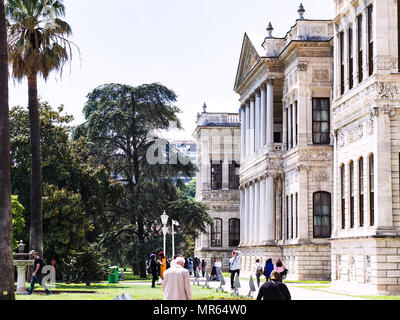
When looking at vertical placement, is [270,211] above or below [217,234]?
above

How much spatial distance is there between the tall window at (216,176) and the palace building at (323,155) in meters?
0.11

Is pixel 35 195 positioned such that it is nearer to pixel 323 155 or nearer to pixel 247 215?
pixel 323 155

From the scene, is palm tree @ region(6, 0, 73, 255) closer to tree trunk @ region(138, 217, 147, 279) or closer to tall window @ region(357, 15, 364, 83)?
tall window @ region(357, 15, 364, 83)

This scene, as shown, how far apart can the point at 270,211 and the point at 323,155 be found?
8.75m

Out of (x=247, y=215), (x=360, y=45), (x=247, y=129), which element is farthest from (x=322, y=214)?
(x=360, y=45)

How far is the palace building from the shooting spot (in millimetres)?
34281

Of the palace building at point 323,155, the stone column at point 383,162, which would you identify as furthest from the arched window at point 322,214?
the stone column at point 383,162

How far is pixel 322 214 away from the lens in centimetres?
5481

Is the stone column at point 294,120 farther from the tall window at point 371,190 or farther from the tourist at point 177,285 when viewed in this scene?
the tourist at point 177,285

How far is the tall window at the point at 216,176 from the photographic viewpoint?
303 feet

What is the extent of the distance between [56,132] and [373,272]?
73.3 feet

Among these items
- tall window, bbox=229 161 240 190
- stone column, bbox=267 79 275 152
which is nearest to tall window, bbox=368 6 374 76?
stone column, bbox=267 79 275 152

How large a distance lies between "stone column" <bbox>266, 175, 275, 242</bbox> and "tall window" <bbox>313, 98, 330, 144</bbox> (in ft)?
→ 23.0
